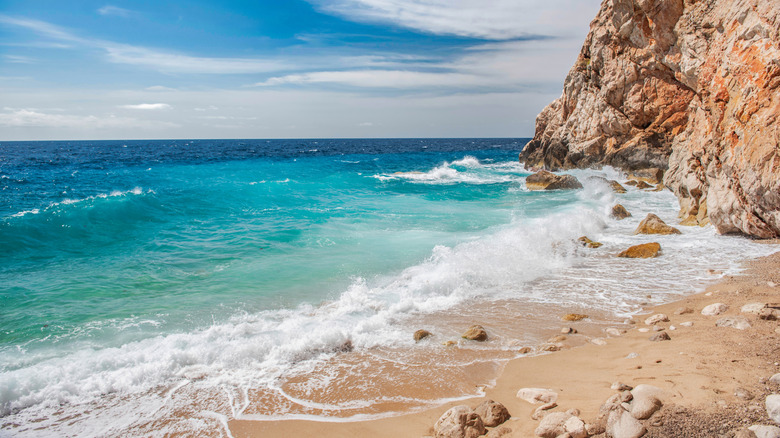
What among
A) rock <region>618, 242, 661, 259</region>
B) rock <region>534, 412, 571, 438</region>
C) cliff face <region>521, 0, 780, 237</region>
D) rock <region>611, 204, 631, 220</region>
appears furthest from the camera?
rock <region>611, 204, 631, 220</region>

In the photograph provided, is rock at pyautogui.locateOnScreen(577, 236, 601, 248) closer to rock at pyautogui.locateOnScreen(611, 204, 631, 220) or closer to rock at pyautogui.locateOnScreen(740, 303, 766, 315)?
rock at pyautogui.locateOnScreen(611, 204, 631, 220)

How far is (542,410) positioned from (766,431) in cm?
167

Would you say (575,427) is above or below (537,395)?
above

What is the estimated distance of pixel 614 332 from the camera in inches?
231

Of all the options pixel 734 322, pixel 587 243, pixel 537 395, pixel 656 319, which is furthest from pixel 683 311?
pixel 587 243

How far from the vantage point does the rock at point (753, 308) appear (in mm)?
5504

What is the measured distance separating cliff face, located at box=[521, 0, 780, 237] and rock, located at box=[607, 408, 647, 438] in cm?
792

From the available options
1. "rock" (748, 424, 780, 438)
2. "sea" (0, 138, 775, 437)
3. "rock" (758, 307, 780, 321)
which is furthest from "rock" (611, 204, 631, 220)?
"rock" (748, 424, 780, 438)

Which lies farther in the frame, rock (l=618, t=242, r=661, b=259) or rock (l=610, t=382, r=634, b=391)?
rock (l=618, t=242, r=661, b=259)

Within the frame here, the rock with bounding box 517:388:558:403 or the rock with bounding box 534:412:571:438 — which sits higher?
the rock with bounding box 534:412:571:438

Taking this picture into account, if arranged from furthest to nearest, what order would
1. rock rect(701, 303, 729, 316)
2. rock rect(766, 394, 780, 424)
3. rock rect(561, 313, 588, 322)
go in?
rock rect(561, 313, 588, 322) < rock rect(701, 303, 729, 316) < rock rect(766, 394, 780, 424)

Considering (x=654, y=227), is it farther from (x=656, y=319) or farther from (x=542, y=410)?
(x=542, y=410)

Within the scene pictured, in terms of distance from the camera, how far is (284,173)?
35.8 meters

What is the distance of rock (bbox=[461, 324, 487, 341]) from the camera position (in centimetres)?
601
